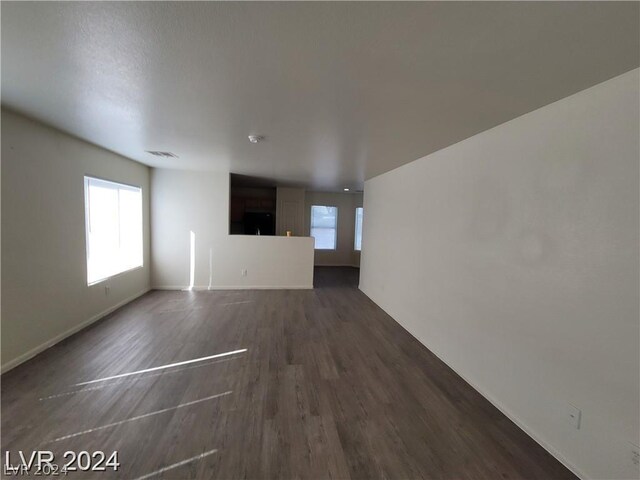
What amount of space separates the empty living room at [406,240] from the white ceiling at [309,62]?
13 mm

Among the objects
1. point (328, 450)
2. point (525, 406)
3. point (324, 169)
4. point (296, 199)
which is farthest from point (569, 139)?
point (296, 199)

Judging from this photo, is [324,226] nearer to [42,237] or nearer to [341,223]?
[341,223]

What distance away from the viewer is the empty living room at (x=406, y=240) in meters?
1.26

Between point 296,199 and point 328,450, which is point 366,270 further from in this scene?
point 328,450

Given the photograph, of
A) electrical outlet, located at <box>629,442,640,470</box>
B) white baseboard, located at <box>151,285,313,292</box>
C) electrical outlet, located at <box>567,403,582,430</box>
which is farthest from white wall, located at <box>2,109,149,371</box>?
electrical outlet, located at <box>629,442,640,470</box>

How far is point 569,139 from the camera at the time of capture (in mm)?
1748

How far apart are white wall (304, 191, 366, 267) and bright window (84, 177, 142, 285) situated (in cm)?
465

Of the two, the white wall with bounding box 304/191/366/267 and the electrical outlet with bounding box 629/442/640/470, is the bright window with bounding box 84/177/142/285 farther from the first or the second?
the electrical outlet with bounding box 629/442/640/470

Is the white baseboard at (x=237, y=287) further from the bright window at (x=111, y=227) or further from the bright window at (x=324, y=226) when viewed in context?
the bright window at (x=324, y=226)

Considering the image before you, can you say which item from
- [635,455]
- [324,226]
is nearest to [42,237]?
[635,455]

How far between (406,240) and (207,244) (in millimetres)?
3790

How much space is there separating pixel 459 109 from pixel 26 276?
156 inches

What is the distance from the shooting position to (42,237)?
281 centimetres

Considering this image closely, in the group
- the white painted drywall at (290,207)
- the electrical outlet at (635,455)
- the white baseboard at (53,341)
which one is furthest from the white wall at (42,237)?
the white painted drywall at (290,207)
